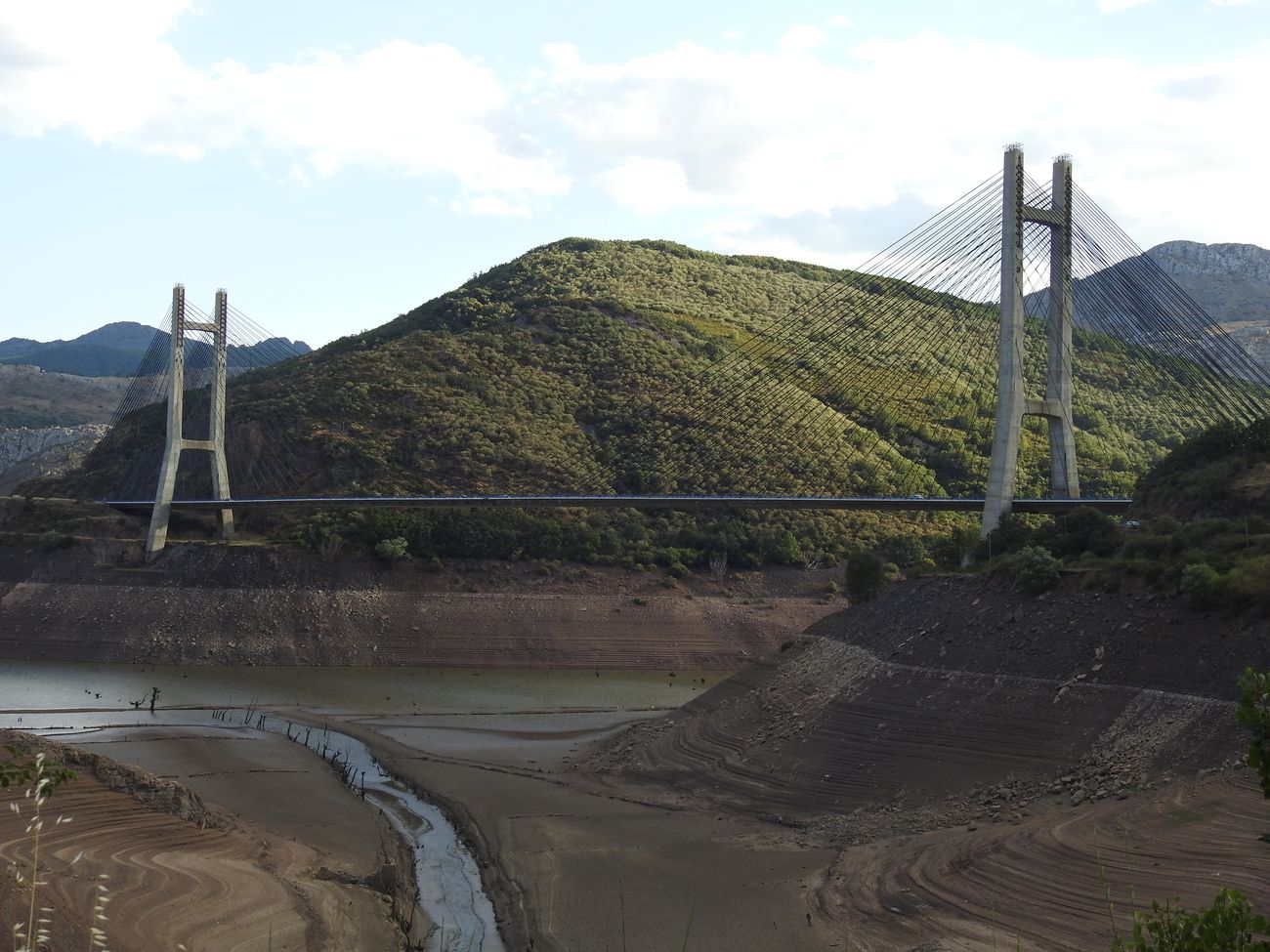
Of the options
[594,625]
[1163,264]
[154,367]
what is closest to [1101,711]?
[594,625]

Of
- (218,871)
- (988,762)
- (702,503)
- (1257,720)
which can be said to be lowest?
(218,871)

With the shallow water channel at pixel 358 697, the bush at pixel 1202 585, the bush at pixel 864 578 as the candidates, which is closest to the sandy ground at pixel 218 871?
the shallow water channel at pixel 358 697

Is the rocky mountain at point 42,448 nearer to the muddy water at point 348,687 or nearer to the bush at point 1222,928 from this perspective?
the muddy water at point 348,687

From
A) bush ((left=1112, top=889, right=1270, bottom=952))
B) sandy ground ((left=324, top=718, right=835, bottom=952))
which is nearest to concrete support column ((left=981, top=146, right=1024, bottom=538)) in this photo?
sandy ground ((left=324, top=718, right=835, bottom=952))

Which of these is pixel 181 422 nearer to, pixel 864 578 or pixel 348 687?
pixel 348 687

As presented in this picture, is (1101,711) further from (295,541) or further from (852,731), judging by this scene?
(295,541)

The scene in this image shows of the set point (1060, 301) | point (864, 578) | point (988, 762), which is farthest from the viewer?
point (864, 578)

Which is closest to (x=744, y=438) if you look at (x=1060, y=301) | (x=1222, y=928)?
(x=1060, y=301)
